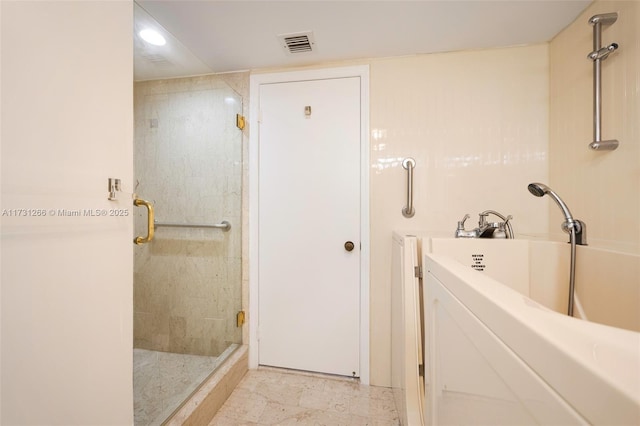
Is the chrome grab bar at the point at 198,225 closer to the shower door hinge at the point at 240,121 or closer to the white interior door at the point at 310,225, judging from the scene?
the white interior door at the point at 310,225

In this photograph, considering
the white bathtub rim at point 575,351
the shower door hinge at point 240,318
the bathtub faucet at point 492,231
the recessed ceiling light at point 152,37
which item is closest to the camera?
the white bathtub rim at point 575,351

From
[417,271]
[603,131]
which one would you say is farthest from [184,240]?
[603,131]

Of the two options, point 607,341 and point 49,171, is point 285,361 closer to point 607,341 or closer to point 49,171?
point 49,171

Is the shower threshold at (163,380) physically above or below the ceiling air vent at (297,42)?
below

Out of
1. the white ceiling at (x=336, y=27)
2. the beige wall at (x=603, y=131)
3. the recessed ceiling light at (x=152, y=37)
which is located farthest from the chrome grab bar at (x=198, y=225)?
the beige wall at (x=603, y=131)

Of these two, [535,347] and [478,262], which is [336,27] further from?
[535,347]

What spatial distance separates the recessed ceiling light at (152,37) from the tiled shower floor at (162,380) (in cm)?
144

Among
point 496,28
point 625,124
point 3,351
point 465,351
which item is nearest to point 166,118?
point 3,351

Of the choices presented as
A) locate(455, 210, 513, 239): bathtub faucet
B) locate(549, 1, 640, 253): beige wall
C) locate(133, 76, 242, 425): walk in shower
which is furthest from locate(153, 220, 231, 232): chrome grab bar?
locate(549, 1, 640, 253): beige wall

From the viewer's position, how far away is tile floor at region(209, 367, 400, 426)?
1.42 meters

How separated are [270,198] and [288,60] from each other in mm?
940

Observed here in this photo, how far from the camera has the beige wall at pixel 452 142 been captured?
5.25 feet

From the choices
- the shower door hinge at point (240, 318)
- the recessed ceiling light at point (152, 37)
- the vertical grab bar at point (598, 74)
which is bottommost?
the shower door hinge at point (240, 318)

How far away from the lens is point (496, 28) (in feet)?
4.76
